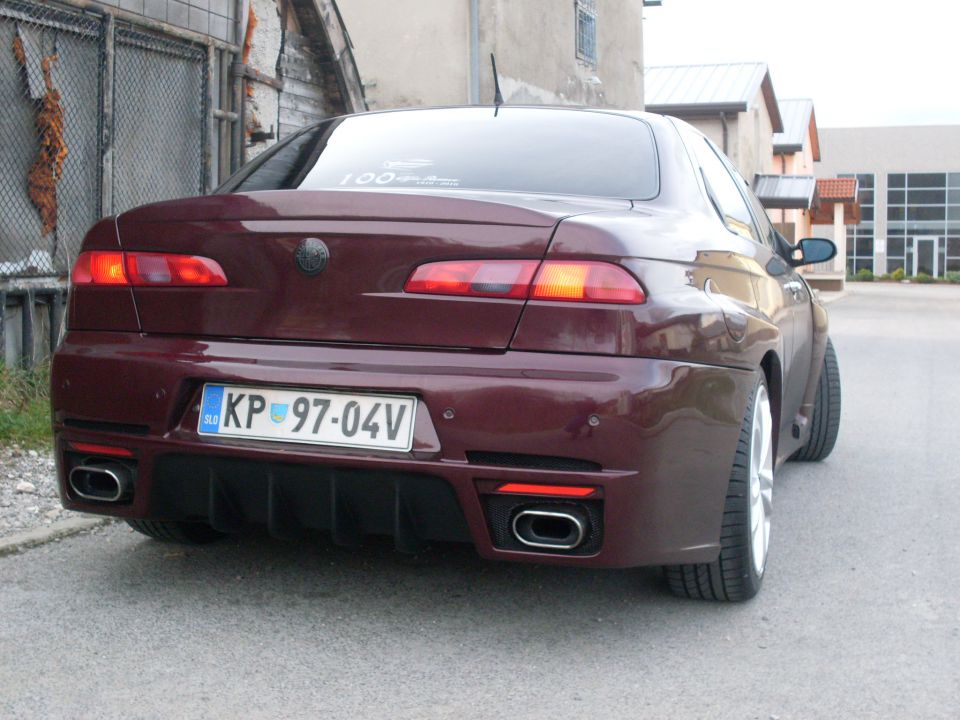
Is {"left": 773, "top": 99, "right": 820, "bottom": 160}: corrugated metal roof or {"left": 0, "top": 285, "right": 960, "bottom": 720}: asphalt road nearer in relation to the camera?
{"left": 0, "top": 285, "right": 960, "bottom": 720}: asphalt road

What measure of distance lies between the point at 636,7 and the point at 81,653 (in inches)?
865

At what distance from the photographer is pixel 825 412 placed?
597cm

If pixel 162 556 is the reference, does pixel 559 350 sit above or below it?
above

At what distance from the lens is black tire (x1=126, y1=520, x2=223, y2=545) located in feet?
13.1

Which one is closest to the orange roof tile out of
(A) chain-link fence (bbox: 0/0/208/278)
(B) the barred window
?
(B) the barred window

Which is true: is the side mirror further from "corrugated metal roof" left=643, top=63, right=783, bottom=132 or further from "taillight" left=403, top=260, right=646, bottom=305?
"corrugated metal roof" left=643, top=63, right=783, bottom=132

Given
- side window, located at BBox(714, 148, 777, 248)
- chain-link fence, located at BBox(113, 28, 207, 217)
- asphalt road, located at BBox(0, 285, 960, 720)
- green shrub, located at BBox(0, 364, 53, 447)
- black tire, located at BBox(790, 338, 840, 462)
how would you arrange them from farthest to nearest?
chain-link fence, located at BBox(113, 28, 207, 217), black tire, located at BBox(790, 338, 840, 462), green shrub, located at BBox(0, 364, 53, 447), side window, located at BBox(714, 148, 777, 248), asphalt road, located at BBox(0, 285, 960, 720)

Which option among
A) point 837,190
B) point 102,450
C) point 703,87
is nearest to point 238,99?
point 102,450

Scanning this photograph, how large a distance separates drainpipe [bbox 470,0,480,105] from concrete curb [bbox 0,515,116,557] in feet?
40.8

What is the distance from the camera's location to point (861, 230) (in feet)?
201

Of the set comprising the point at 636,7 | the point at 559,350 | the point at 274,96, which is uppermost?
the point at 636,7

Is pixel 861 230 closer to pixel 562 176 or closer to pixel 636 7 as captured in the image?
pixel 636 7

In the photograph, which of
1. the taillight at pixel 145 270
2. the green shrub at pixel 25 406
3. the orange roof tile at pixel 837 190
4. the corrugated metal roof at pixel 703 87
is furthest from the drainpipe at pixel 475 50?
the orange roof tile at pixel 837 190

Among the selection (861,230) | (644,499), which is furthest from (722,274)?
(861,230)
